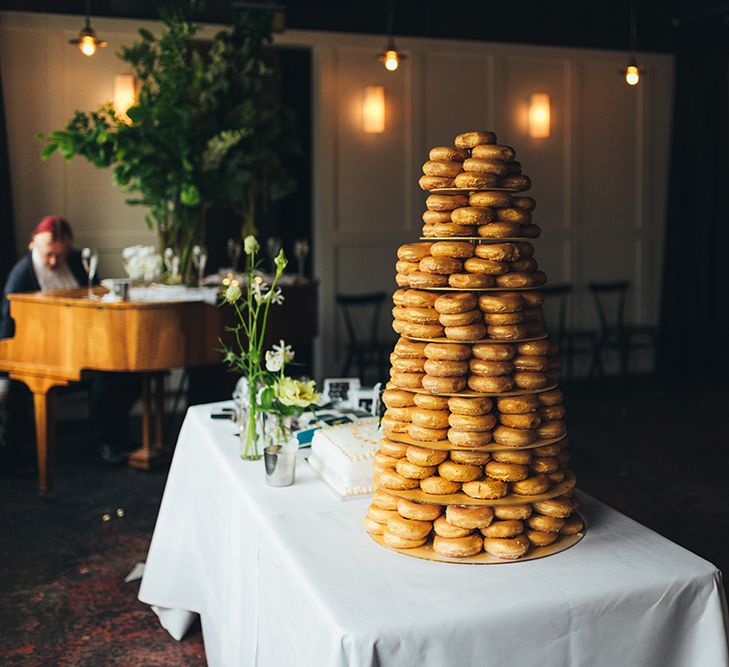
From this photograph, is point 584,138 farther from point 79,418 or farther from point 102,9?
point 79,418

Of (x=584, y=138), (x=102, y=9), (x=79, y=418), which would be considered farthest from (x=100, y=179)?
(x=584, y=138)

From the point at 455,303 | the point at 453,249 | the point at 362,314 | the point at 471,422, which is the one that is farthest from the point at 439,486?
the point at 362,314

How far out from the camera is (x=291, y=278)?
5.75 m

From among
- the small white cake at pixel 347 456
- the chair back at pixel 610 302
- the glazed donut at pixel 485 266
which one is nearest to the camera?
the glazed donut at pixel 485 266

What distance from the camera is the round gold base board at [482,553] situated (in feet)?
6.29

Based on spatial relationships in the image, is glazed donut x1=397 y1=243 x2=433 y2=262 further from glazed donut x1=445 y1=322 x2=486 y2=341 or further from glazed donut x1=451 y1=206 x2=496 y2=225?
glazed donut x1=445 y1=322 x2=486 y2=341

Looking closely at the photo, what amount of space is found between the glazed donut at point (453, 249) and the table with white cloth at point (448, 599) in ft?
2.15

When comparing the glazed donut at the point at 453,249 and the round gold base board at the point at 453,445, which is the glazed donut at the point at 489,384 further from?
the glazed donut at the point at 453,249

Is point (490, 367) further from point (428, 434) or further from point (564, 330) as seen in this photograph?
point (564, 330)

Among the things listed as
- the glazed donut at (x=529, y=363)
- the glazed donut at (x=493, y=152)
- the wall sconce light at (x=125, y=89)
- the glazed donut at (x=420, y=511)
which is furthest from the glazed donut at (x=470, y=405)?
the wall sconce light at (x=125, y=89)

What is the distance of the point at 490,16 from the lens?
25.0 feet

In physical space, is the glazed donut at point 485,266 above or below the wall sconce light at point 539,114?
below

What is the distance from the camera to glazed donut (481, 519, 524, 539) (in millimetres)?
1948

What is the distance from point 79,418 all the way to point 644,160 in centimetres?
530
